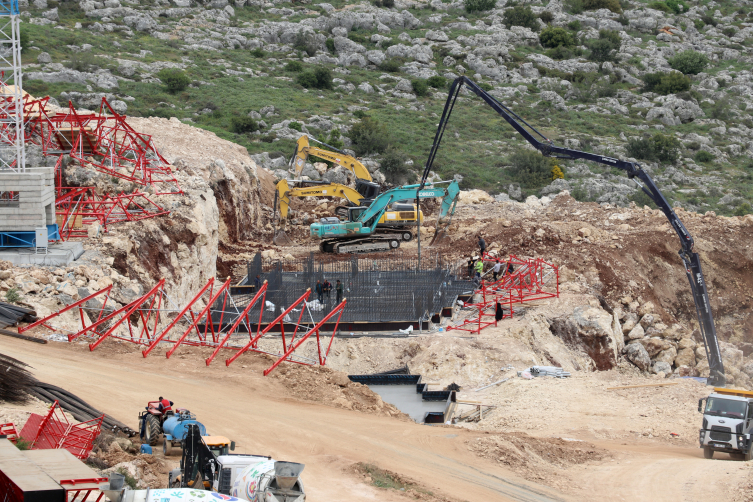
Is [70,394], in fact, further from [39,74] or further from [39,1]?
[39,1]

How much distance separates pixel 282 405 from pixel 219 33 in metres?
59.7

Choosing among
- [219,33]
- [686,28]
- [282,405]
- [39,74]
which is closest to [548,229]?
[282,405]

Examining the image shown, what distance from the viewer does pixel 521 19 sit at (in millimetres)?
80750

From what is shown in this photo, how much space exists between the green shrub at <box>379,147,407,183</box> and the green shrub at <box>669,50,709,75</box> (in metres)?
37.8

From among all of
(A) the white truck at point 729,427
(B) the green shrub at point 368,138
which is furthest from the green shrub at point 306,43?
(A) the white truck at point 729,427

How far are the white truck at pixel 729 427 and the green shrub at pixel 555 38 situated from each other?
66.9m

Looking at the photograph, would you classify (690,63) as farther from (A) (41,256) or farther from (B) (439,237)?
(A) (41,256)

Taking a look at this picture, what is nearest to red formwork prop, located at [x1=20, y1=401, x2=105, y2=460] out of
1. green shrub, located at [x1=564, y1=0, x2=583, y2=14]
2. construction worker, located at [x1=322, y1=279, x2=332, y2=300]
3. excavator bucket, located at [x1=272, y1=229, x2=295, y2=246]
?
construction worker, located at [x1=322, y1=279, x2=332, y2=300]

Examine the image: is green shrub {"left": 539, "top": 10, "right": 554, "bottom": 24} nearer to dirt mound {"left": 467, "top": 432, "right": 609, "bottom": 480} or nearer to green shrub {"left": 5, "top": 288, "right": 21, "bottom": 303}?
dirt mound {"left": 467, "top": 432, "right": 609, "bottom": 480}

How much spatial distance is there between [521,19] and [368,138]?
124ft

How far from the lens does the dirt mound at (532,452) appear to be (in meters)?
13.8

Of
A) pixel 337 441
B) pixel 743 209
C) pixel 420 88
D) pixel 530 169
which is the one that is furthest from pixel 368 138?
pixel 337 441

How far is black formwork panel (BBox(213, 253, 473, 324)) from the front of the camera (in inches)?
954

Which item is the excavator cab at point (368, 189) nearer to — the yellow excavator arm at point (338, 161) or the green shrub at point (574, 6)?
the yellow excavator arm at point (338, 161)
